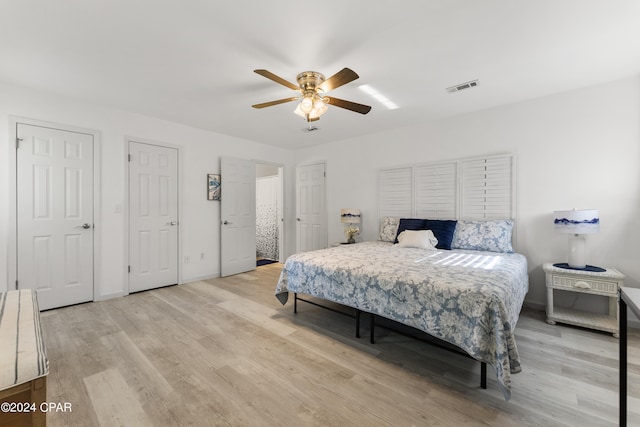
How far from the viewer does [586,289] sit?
101 inches

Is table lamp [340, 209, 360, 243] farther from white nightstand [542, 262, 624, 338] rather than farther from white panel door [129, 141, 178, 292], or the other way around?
white panel door [129, 141, 178, 292]

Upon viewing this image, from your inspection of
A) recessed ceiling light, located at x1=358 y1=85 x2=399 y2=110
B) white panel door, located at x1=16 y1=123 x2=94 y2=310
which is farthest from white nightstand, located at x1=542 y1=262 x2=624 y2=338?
white panel door, located at x1=16 y1=123 x2=94 y2=310

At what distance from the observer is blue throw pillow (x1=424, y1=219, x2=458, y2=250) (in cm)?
342

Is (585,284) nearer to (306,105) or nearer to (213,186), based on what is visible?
(306,105)

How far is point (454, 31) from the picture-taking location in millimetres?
1983

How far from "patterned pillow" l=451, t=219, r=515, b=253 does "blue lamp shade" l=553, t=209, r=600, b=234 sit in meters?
0.53

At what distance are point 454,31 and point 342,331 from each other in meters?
2.65

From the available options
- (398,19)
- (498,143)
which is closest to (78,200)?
(398,19)

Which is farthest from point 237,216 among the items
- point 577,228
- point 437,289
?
point 577,228

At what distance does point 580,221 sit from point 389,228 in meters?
2.14

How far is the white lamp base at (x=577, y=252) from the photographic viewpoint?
2725 millimetres

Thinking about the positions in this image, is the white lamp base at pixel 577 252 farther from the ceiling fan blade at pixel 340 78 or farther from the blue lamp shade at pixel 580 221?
the ceiling fan blade at pixel 340 78

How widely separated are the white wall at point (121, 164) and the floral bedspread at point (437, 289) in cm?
214

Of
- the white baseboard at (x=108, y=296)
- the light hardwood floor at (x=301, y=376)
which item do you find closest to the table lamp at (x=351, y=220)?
the light hardwood floor at (x=301, y=376)
